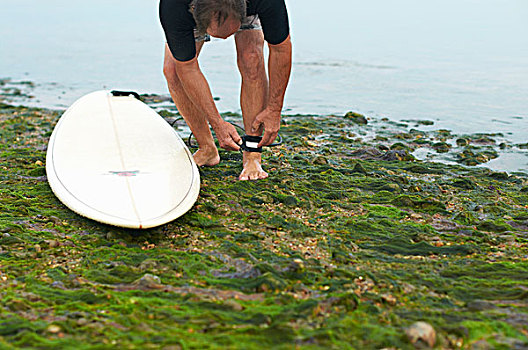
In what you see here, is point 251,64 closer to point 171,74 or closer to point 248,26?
point 248,26

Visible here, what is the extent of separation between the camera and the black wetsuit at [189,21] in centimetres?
343

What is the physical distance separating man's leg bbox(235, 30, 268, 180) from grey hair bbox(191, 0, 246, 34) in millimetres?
739

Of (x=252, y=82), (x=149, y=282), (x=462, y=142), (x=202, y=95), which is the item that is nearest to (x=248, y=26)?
(x=252, y=82)

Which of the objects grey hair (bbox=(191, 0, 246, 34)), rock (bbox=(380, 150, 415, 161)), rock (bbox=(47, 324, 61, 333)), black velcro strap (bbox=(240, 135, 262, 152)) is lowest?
rock (bbox=(47, 324, 61, 333))

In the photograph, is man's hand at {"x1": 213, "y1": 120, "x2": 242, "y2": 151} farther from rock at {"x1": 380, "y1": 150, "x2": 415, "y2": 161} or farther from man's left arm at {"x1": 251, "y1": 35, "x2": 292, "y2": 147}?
rock at {"x1": 380, "y1": 150, "x2": 415, "y2": 161}

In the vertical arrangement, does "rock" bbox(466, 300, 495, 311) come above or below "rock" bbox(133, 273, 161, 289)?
above

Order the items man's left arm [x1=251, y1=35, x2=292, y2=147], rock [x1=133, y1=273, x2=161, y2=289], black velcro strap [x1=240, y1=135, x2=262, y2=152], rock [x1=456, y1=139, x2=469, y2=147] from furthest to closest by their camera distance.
Answer: rock [x1=456, y1=139, x2=469, y2=147], black velcro strap [x1=240, y1=135, x2=262, y2=152], man's left arm [x1=251, y1=35, x2=292, y2=147], rock [x1=133, y1=273, x2=161, y2=289]

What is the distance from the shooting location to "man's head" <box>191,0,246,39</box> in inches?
126

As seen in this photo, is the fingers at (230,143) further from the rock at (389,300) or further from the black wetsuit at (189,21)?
the rock at (389,300)

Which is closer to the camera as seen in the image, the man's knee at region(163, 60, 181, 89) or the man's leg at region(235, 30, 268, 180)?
the man's leg at region(235, 30, 268, 180)

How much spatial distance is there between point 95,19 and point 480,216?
105ft

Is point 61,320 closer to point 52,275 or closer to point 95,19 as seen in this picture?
point 52,275

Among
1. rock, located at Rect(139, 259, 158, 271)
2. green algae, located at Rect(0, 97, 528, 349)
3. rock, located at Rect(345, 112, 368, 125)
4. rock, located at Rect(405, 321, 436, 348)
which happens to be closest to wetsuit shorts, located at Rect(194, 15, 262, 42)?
green algae, located at Rect(0, 97, 528, 349)

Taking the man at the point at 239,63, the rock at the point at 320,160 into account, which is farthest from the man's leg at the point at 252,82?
the rock at the point at 320,160
